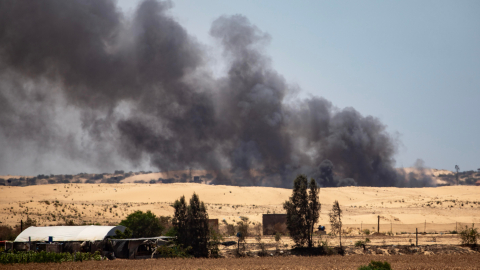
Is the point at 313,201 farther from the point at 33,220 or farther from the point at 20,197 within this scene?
the point at 20,197

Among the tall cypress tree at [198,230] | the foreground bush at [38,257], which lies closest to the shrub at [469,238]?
the tall cypress tree at [198,230]

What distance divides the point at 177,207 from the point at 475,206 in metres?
51.5

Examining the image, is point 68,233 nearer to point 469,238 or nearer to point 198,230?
point 198,230

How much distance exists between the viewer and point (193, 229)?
1213 inches

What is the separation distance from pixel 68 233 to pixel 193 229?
9.20m

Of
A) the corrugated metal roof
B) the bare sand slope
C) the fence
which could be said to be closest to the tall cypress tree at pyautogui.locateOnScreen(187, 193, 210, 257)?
the corrugated metal roof

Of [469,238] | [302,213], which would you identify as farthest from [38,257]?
[469,238]

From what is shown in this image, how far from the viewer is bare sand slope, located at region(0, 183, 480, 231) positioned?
5156cm

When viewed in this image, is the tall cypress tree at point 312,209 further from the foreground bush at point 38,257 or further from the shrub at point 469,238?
the foreground bush at point 38,257

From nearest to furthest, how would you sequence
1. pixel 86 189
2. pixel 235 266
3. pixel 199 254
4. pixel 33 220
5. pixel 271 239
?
1. pixel 235 266
2. pixel 199 254
3. pixel 271 239
4. pixel 33 220
5. pixel 86 189

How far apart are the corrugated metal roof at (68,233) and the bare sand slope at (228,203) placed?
1554 centimetres

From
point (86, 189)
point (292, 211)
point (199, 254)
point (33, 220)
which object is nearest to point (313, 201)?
point (292, 211)

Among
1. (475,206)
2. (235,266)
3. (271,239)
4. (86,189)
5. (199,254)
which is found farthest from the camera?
(86,189)

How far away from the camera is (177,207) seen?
31703 mm
